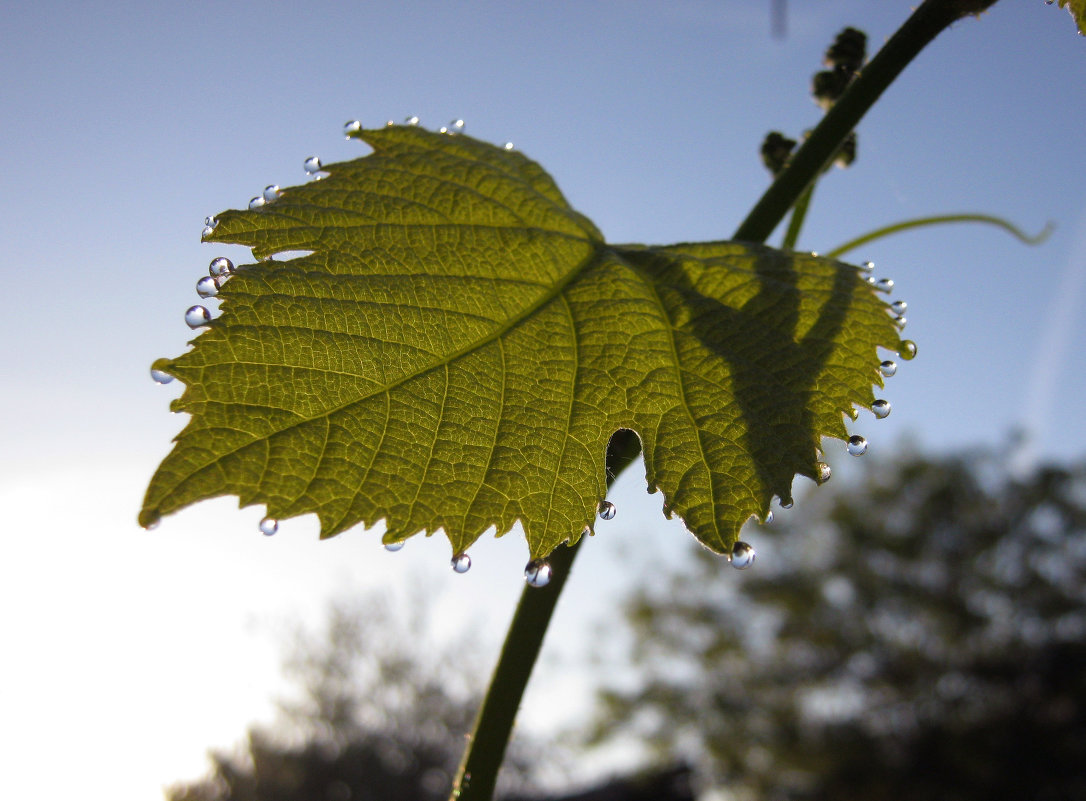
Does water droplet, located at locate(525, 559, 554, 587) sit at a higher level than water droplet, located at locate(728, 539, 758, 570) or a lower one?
lower

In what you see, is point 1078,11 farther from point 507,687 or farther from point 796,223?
point 507,687

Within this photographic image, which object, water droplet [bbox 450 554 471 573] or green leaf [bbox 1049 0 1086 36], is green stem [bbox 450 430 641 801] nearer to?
water droplet [bbox 450 554 471 573]

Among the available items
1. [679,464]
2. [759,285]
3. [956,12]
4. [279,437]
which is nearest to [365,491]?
[279,437]

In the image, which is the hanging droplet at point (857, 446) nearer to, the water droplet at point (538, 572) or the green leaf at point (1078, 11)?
the water droplet at point (538, 572)

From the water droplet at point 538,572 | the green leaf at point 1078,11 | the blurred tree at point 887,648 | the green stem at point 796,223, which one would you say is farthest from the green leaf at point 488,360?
the blurred tree at point 887,648

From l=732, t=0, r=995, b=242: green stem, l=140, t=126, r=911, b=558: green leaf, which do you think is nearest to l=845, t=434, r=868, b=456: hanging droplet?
l=140, t=126, r=911, b=558: green leaf

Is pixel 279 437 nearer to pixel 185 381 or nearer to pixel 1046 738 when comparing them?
pixel 185 381

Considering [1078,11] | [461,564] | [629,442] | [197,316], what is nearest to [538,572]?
[461,564]
